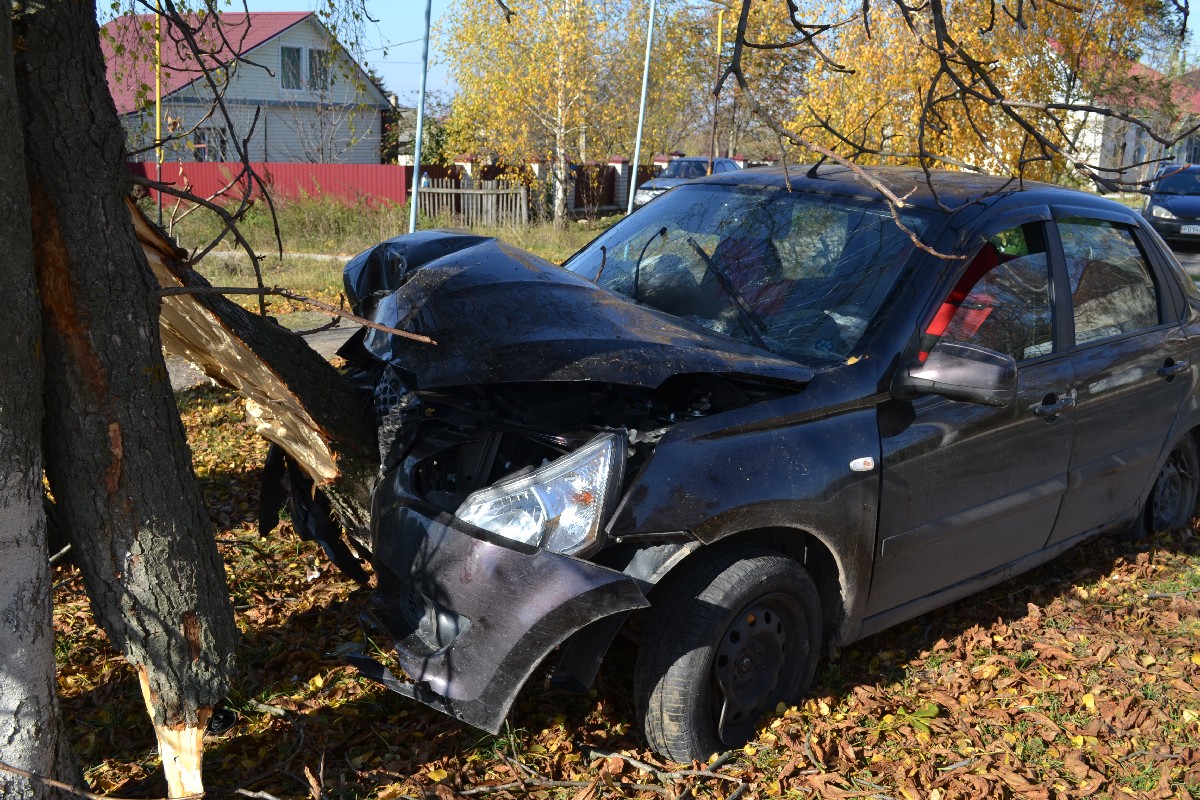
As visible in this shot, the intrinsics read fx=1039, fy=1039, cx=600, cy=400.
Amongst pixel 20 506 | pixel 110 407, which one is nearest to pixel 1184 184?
pixel 110 407

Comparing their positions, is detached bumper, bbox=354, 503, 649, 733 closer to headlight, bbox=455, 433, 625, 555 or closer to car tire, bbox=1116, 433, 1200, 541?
headlight, bbox=455, 433, 625, 555

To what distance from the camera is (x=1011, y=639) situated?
13.8 feet

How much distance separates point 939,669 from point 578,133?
26.8 meters

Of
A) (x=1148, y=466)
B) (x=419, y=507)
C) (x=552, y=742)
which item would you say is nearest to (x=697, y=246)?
(x=419, y=507)

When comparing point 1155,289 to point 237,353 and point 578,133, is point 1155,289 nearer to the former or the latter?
point 237,353

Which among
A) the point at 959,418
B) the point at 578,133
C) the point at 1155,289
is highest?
the point at 578,133

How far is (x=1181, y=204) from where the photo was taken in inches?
786

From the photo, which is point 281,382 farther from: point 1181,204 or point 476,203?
point 476,203

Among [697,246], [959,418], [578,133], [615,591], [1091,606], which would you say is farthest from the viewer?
[578,133]

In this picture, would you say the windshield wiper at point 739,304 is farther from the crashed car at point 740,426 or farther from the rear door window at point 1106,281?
the rear door window at point 1106,281

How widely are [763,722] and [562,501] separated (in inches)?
43.3

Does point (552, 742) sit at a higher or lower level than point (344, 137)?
lower

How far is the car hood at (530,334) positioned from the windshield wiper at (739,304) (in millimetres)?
205

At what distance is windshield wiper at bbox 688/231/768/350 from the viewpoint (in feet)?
12.0
